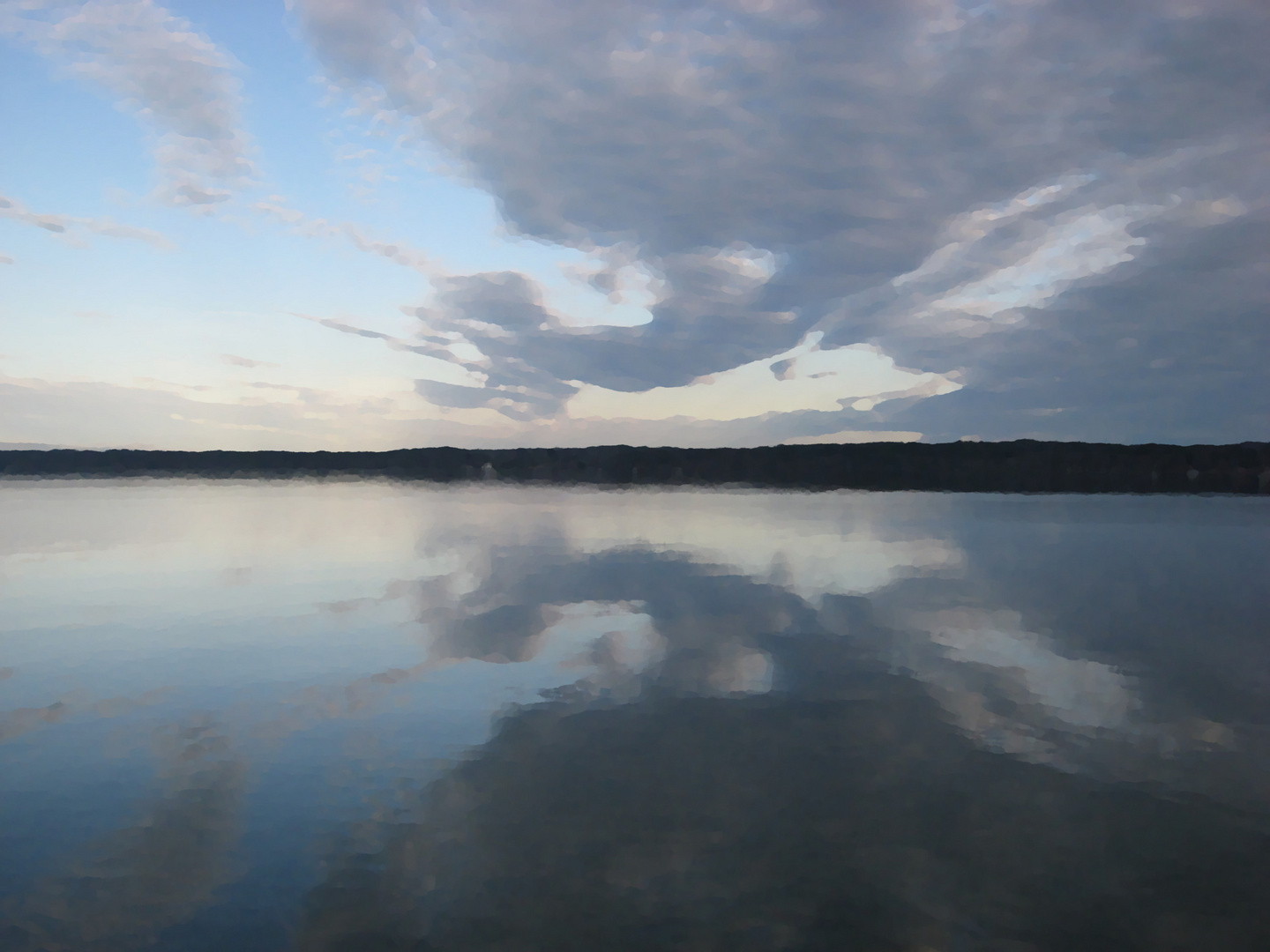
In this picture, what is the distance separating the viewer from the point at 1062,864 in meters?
4.64

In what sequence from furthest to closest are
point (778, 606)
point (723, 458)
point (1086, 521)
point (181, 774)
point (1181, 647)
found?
point (723, 458) < point (1086, 521) < point (778, 606) < point (1181, 647) < point (181, 774)

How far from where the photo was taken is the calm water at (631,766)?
164 inches

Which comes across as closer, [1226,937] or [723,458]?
[1226,937]

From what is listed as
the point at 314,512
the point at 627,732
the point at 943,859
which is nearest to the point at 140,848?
the point at 627,732

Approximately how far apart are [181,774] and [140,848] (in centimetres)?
120

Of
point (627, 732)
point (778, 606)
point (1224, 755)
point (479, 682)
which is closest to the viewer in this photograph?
point (1224, 755)

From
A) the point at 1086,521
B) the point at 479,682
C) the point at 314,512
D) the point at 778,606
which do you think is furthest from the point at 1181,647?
the point at 314,512

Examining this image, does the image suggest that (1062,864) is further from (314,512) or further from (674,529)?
(314,512)

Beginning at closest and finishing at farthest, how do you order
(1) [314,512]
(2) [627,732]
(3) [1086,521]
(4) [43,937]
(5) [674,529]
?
(4) [43,937]
(2) [627,732]
(5) [674,529]
(3) [1086,521]
(1) [314,512]

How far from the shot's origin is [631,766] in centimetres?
610

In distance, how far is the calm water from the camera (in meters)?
4.16

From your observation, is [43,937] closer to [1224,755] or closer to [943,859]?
[943,859]

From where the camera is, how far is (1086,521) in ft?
104

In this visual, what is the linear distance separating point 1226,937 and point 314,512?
119ft
